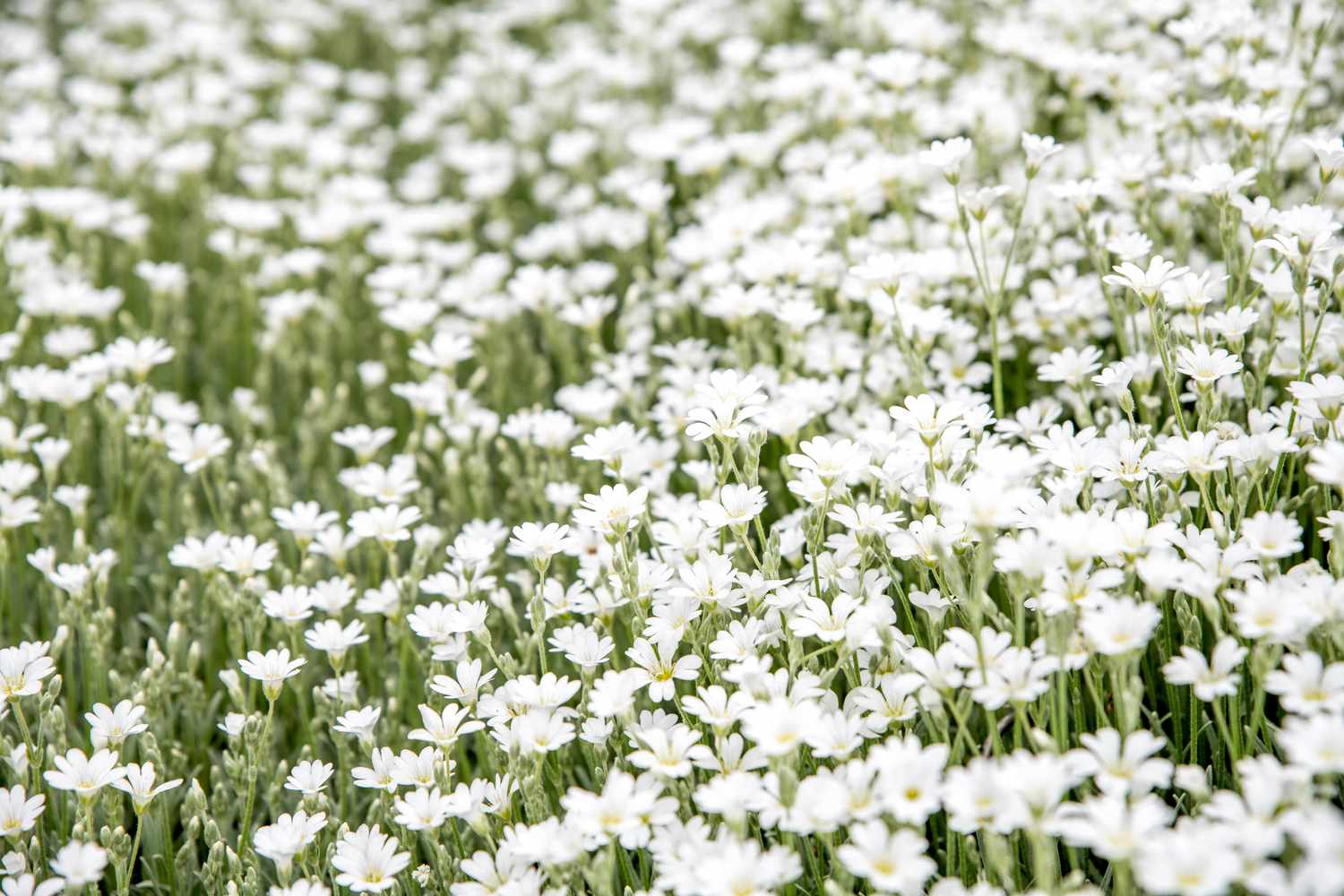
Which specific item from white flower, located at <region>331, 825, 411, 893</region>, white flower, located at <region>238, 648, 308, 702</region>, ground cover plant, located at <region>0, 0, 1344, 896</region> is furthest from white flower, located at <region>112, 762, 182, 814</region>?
white flower, located at <region>331, 825, 411, 893</region>

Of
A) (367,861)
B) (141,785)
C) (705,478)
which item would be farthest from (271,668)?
(705,478)

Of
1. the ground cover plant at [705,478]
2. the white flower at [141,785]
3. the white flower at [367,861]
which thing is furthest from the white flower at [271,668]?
the white flower at [367,861]

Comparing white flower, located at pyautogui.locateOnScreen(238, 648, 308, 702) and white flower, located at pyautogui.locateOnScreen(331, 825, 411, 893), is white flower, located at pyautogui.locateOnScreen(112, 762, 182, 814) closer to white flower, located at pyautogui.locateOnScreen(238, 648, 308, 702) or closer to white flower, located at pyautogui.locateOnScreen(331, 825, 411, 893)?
white flower, located at pyautogui.locateOnScreen(238, 648, 308, 702)

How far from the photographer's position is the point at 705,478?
3.21 meters

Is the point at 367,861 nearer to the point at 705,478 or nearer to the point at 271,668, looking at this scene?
the point at 271,668

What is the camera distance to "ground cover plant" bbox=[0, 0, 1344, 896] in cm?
219

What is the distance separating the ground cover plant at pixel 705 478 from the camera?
2.19 metres

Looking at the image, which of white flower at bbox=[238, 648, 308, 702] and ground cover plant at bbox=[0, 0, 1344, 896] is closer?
ground cover plant at bbox=[0, 0, 1344, 896]

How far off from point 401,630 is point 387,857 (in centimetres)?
77

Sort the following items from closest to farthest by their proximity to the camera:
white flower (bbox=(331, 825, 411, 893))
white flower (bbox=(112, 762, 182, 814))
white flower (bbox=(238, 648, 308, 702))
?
white flower (bbox=(331, 825, 411, 893))
white flower (bbox=(112, 762, 182, 814))
white flower (bbox=(238, 648, 308, 702))

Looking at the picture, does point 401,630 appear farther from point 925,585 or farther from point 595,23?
point 595,23

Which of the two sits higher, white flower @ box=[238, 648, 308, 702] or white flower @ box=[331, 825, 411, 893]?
white flower @ box=[238, 648, 308, 702]

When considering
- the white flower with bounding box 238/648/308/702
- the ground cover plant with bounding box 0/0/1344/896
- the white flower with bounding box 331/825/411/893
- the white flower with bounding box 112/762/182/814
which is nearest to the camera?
the ground cover plant with bounding box 0/0/1344/896

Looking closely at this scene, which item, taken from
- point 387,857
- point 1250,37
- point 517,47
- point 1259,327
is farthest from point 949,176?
point 517,47
